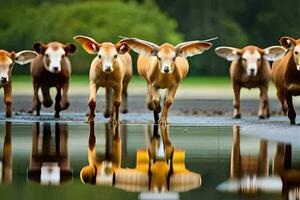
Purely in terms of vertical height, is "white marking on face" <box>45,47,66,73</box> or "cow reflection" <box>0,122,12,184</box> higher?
"white marking on face" <box>45,47,66,73</box>

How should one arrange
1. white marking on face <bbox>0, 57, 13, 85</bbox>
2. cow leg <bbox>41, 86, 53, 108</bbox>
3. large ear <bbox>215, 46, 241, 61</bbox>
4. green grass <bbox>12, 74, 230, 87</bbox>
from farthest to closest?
green grass <bbox>12, 74, 230, 87</bbox>, large ear <bbox>215, 46, 241, 61</bbox>, cow leg <bbox>41, 86, 53, 108</bbox>, white marking on face <bbox>0, 57, 13, 85</bbox>

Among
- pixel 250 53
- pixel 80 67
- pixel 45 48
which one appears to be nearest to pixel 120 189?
pixel 45 48

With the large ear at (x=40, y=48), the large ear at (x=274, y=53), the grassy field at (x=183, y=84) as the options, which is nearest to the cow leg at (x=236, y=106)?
the large ear at (x=274, y=53)

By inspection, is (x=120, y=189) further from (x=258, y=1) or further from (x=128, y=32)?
(x=258, y=1)

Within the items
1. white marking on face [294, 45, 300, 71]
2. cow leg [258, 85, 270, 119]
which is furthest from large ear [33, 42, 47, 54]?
white marking on face [294, 45, 300, 71]

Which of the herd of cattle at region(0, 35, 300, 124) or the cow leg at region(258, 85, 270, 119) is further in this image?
the cow leg at region(258, 85, 270, 119)

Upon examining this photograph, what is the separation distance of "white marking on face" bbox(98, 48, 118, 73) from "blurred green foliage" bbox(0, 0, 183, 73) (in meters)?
31.6

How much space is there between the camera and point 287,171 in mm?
11570

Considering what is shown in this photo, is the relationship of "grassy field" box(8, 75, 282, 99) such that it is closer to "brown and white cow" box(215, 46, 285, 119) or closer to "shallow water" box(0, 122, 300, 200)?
"brown and white cow" box(215, 46, 285, 119)

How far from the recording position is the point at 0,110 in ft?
80.8

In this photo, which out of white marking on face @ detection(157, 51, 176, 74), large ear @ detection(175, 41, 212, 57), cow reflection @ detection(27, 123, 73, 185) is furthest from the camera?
large ear @ detection(175, 41, 212, 57)

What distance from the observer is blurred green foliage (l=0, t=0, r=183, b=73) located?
53219 mm

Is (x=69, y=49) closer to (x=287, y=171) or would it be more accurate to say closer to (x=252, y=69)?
(x=252, y=69)

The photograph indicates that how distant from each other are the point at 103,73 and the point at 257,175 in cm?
774
